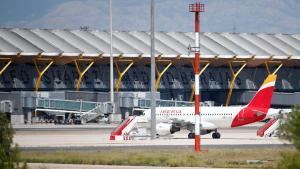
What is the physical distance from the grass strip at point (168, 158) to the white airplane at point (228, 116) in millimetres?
21830

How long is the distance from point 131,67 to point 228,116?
7092 cm

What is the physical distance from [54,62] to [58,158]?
300 ft

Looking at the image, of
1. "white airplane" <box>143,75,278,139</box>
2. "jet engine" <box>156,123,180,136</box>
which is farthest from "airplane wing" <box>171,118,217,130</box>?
"jet engine" <box>156,123,180,136</box>

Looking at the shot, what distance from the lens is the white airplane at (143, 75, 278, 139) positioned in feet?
268

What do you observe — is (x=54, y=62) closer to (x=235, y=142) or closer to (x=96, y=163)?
(x=235, y=142)

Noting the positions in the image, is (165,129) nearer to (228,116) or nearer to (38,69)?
(228,116)

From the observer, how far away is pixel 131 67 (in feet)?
502

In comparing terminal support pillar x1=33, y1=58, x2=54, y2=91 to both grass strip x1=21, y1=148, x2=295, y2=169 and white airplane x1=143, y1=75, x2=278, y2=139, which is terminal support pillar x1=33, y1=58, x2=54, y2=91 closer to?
white airplane x1=143, y1=75, x2=278, y2=139

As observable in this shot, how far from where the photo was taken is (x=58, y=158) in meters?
51.8

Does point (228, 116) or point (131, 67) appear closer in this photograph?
point (228, 116)

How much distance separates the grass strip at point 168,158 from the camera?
4850 centimetres

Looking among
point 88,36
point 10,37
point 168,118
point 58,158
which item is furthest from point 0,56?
point 58,158

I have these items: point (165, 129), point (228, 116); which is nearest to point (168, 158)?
point (165, 129)

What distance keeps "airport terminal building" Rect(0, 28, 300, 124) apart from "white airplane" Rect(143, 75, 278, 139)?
147ft
